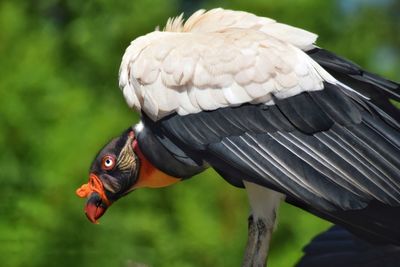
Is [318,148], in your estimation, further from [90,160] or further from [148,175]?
[90,160]

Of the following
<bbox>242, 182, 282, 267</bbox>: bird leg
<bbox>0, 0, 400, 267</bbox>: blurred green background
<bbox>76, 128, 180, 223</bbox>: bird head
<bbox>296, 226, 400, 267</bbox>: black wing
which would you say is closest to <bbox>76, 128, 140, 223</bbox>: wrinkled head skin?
<bbox>76, 128, 180, 223</bbox>: bird head

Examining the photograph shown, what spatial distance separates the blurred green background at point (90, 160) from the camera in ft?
22.0

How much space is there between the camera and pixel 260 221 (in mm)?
4887

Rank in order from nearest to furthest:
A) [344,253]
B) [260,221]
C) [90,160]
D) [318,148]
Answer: [318,148] < [260,221] < [344,253] < [90,160]

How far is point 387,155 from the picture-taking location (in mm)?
4504

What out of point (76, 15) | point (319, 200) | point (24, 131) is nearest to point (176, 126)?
point (319, 200)

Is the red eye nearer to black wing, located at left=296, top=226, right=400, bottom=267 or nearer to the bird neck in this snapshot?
the bird neck

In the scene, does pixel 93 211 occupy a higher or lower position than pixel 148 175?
lower

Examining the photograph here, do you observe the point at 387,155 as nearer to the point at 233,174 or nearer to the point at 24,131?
the point at 233,174

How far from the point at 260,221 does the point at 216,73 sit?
598mm

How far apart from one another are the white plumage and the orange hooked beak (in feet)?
1.25

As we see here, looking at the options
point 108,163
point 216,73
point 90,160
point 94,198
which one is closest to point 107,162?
point 108,163

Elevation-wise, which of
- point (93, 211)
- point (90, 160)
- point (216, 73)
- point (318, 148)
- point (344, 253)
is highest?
point (216, 73)

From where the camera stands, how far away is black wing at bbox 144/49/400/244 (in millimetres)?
4477
